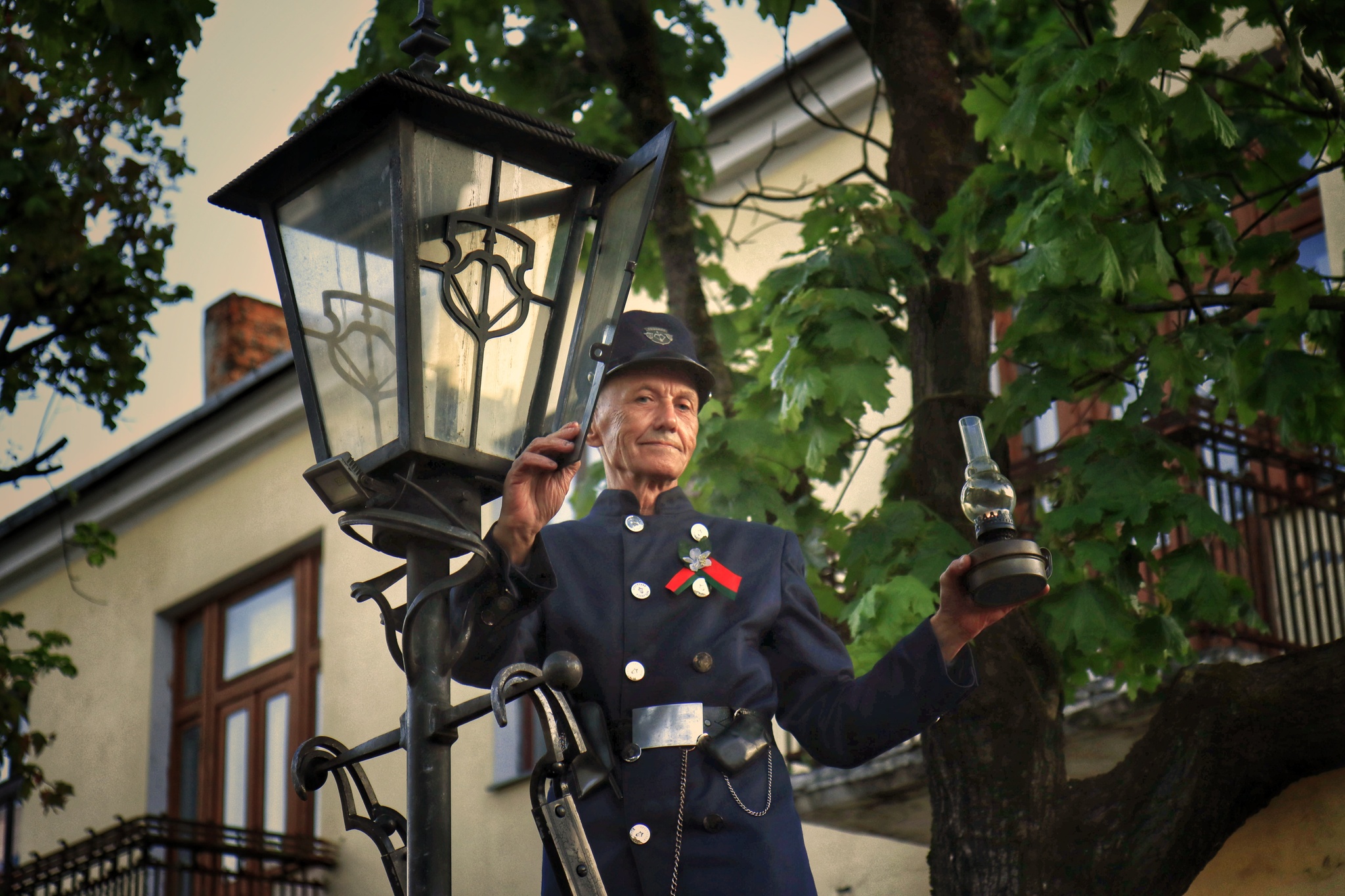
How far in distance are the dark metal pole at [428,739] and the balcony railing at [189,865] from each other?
9923 millimetres

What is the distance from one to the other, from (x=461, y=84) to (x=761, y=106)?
14.1 feet

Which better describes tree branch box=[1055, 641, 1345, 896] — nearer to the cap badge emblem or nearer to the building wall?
the cap badge emblem

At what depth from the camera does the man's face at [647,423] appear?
3.90 metres

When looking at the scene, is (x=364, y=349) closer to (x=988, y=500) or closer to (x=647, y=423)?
(x=647, y=423)

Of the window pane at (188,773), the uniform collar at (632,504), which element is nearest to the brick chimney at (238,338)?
the window pane at (188,773)

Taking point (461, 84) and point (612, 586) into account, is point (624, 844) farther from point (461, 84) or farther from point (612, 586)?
point (461, 84)

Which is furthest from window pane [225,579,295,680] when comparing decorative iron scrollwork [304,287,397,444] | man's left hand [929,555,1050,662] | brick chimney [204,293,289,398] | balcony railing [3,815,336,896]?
man's left hand [929,555,1050,662]

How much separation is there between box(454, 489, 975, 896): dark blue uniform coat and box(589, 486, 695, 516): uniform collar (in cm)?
3

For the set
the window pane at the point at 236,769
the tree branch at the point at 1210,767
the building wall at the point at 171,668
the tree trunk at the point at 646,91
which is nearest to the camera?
the tree branch at the point at 1210,767

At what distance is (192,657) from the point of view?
51.1 ft

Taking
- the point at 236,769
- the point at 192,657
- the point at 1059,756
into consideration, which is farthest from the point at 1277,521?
the point at 192,657

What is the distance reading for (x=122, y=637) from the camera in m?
16.0

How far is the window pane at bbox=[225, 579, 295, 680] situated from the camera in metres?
14.5

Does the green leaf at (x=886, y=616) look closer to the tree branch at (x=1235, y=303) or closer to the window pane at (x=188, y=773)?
the tree branch at (x=1235, y=303)
